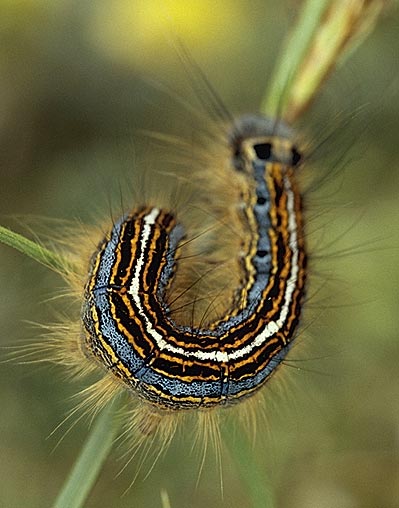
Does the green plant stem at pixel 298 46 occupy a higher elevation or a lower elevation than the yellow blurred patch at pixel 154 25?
lower

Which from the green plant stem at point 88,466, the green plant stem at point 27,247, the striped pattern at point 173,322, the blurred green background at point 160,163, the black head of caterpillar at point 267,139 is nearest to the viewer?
the green plant stem at point 27,247

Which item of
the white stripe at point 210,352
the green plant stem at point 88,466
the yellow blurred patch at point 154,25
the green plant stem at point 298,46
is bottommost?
the green plant stem at point 88,466

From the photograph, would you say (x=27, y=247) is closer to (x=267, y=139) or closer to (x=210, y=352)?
(x=210, y=352)

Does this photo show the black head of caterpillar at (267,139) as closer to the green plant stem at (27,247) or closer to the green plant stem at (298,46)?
the green plant stem at (298,46)

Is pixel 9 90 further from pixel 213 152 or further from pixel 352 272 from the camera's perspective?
pixel 352 272

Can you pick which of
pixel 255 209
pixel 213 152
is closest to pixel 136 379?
pixel 255 209

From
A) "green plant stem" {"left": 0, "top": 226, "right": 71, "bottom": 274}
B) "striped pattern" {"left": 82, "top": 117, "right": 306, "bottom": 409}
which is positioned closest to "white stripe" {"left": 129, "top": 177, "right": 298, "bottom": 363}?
"striped pattern" {"left": 82, "top": 117, "right": 306, "bottom": 409}

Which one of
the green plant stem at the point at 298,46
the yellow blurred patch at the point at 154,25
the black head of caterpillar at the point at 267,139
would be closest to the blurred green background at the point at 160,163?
the yellow blurred patch at the point at 154,25
